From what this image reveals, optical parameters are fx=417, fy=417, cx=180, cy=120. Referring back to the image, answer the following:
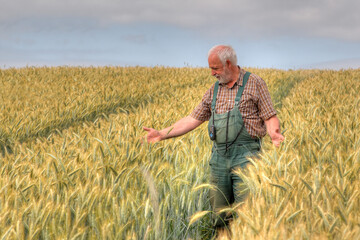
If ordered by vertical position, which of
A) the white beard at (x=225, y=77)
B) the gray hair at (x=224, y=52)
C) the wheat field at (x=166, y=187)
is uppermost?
the gray hair at (x=224, y=52)

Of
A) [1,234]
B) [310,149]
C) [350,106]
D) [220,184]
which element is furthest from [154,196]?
[350,106]

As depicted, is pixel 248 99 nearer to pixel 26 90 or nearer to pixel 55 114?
pixel 55 114

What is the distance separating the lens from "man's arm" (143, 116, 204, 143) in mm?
4218

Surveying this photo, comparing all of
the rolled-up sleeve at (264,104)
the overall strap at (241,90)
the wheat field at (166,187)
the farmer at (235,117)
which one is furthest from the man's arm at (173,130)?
the rolled-up sleeve at (264,104)

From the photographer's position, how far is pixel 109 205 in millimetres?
3074

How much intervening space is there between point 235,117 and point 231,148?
30cm

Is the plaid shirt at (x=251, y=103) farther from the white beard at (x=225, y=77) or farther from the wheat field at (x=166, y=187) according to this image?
the wheat field at (x=166, y=187)

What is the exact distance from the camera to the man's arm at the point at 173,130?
422cm

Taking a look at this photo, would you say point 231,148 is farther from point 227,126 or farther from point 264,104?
point 264,104

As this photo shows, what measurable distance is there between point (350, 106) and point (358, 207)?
4780 millimetres

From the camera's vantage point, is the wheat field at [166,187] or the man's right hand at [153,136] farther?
the man's right hand at [153,136]

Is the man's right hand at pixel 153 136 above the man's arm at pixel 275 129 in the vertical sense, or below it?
below

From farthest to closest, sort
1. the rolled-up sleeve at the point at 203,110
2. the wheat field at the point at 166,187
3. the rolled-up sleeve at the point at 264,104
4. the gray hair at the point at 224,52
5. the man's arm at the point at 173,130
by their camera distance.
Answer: the man's arm at the point at 173,130
the rolled-up sleeve at the point at 203,110
the rolled-up sleeve at the point at 264,104
the gray hair at the point at 224,52
the wheat field at the point at 166,187

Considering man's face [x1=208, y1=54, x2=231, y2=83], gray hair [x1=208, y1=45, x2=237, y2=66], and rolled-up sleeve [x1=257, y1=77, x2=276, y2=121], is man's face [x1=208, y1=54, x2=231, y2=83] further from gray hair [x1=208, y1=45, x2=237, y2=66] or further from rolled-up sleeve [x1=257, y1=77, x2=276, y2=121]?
rolled-up sleeve [x1=257, y1=77, x2=276, y2=121]
